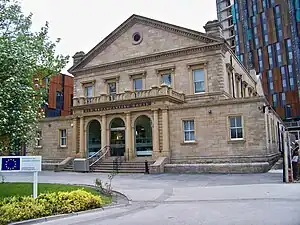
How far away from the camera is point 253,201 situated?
1052 centimetres

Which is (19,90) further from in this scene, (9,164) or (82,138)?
(82,138)

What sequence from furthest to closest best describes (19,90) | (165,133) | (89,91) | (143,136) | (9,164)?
(89,91)
(143,136)
(165,133)
(19,90)
(9,164)

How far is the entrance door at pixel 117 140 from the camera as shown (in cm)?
2620

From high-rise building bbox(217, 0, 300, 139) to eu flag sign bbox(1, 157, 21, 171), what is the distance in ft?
198

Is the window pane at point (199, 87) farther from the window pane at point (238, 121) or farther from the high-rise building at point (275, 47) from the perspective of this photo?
the high-rise building at point (275, 47)

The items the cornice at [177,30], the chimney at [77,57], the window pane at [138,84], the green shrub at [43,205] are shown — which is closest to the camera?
the green shrub at [43,205]

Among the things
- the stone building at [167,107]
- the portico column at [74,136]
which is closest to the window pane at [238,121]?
the stone building at [167,107]

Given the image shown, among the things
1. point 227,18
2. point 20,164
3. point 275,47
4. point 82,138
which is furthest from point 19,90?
point 227,18

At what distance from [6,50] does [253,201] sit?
1005 centimetres

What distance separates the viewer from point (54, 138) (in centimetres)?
2950

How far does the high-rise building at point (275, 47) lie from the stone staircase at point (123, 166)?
155 feet

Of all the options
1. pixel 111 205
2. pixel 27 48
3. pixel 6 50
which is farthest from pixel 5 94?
pixel 111 205

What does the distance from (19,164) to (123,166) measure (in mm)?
13832

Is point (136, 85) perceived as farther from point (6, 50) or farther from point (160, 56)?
point (6, 50)
